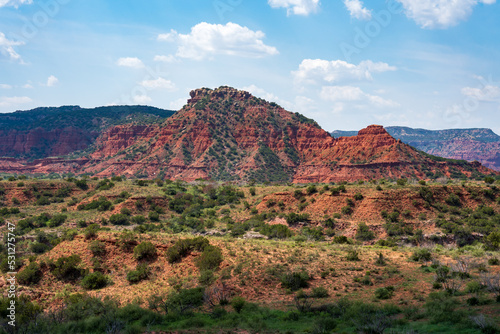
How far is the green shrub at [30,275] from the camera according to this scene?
25.4m

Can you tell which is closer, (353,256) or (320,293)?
(320,293)

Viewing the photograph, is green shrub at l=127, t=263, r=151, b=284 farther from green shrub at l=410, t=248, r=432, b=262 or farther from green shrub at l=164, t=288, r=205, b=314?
green shrub at l=410, t=248, r=432, b=262

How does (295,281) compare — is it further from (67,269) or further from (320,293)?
(67,269)

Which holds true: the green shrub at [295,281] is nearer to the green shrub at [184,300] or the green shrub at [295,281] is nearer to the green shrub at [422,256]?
the green shrub at [184,300]

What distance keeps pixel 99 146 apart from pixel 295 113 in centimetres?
10191

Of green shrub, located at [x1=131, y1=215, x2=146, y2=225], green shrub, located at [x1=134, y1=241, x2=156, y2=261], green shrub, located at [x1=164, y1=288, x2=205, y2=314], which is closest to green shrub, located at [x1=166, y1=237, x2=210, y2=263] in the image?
green shrub, located at [x1=134, y1=241, x2=156, y2=261]

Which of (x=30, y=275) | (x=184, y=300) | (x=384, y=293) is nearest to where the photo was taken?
(x=384, y=293)

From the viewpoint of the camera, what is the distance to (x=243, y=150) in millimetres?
146375

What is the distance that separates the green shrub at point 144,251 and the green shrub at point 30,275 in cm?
702

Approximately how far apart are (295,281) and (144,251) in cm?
1184

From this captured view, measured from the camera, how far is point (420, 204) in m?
51.1

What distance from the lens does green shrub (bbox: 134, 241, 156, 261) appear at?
27031 mm

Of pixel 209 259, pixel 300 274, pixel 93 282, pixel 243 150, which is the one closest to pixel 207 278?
pixel 209 259

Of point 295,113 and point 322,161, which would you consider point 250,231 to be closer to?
point 322,161
